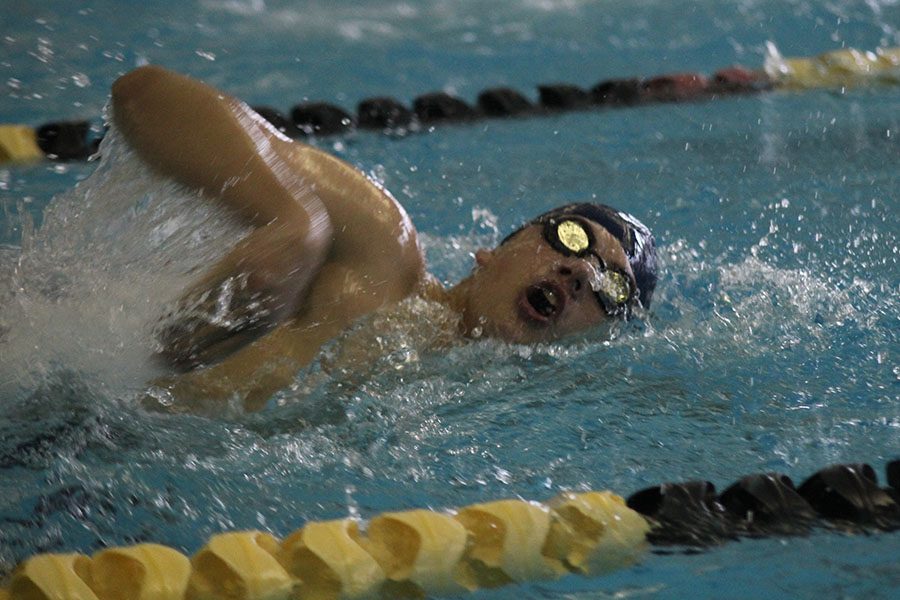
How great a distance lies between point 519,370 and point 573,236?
12.5 inches

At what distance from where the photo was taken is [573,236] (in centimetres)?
258

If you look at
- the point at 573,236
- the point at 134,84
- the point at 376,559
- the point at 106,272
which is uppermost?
the point at 134,84

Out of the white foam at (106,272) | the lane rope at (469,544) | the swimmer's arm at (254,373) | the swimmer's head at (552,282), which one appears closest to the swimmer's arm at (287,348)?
the swimmer's arm at (254,373)

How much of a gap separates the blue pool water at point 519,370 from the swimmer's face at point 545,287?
0.07 metres

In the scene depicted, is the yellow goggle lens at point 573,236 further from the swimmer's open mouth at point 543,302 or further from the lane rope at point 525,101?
the lane rope at point 525,101

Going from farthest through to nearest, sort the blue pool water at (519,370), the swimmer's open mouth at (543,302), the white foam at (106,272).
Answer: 1. the swimmer's open mouth at (543,302)
2. the white foam at (106,272)
3. the blue pool water at (519,370)

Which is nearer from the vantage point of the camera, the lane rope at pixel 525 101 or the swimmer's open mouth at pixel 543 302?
the swimmer's open mouth at pixel 543 302

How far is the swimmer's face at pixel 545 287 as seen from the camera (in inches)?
99.6

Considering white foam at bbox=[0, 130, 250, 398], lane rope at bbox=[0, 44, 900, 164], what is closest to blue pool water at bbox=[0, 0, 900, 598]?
white foam at bbox=[0, 130, 250, 398]

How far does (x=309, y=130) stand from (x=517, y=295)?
7.32 feet

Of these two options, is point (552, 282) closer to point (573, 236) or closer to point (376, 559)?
point (573, 236)

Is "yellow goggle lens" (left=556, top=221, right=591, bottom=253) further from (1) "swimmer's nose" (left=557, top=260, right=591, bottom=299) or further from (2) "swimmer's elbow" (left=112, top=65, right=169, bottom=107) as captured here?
(2) "swimmer's elbow" (left=112, top=65, right=169, bottom=107)

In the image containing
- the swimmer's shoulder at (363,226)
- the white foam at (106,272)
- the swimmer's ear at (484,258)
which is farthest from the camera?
the swimmer's ear at (484,258)

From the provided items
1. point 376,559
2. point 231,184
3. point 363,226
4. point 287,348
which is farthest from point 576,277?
point 376,559
